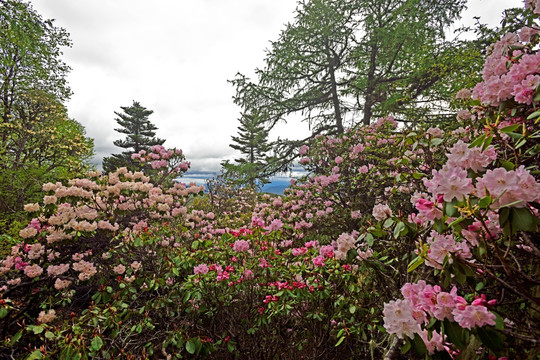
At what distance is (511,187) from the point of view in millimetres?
868

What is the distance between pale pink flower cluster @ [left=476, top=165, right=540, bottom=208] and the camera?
33.6 inches

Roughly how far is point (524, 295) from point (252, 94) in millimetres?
9921

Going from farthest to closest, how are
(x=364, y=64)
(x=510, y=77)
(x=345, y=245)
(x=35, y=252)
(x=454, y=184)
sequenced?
(x=364, y=64), (x=35, y=252), (x=345, y=245), (x=510, y=77), (x=454, y=184)

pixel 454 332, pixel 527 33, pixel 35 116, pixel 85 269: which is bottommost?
pixel 85 269

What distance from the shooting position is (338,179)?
5445 mm

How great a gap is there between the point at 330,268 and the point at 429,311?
1.78m

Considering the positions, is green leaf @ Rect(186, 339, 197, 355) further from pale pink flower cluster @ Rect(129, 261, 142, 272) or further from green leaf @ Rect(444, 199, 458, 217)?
green leaf @ Rect(444, 199, 458, 217)

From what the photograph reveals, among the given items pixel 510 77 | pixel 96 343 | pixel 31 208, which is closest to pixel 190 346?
pixel 96 343

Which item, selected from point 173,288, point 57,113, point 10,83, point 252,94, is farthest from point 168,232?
point 10,83

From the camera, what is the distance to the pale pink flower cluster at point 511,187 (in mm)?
854

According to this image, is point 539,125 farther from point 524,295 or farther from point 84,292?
point 84,292

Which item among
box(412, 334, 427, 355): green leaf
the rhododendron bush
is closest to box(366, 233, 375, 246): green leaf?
the rhododendron bush

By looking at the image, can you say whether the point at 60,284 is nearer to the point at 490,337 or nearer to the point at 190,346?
the point at 190,346

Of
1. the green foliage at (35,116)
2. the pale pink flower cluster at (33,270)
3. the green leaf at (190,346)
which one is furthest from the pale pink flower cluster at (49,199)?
the green foliage at (35,116)
